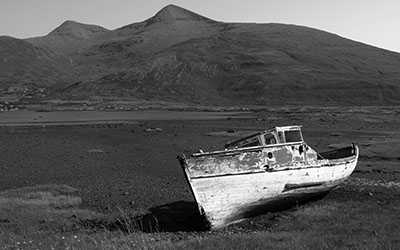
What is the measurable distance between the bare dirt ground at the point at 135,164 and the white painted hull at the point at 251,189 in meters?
1.48

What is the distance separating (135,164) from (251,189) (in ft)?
50.9

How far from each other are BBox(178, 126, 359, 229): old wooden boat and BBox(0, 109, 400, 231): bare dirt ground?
157cm

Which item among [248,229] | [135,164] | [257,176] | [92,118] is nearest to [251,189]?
[257,176]

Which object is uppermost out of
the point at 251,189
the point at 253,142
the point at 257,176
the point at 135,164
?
the point at 253,142

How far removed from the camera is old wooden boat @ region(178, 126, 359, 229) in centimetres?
1532

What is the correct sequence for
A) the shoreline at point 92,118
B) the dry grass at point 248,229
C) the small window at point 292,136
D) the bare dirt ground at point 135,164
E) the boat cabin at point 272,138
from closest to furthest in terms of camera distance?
1. the dry grass at point 248,229
2. the boat cabin at point 272,138
3. the small window at point 292,136
4. the bare dirt ground at point 135,164
5. the shoreline at point 92,118

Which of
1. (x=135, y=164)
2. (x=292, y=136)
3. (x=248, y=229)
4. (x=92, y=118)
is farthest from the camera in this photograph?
(x=92, y=118)

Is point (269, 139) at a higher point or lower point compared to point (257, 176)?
higher

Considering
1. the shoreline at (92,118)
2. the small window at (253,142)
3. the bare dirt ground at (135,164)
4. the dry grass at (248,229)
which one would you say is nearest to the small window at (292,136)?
the small window at (253,142)

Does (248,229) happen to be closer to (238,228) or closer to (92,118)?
(238,228)

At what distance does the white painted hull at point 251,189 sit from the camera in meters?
15.3

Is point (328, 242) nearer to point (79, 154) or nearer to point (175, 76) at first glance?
point (79, 154)

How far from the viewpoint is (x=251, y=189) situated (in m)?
16.1

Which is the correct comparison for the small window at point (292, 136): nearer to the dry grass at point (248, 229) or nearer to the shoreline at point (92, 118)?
the dry grass at point (248, 229)
